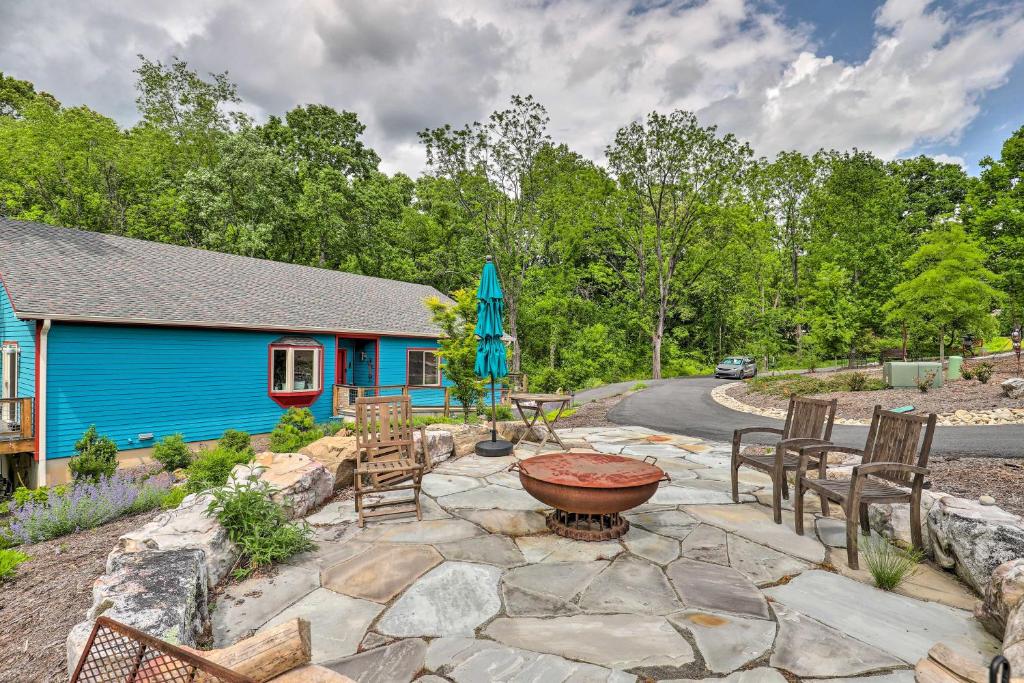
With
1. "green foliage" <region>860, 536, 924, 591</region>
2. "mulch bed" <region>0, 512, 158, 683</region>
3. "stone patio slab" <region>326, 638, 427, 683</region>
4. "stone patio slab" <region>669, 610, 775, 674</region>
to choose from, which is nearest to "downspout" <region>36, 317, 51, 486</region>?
"mulch bed" <region>0, 512, 158, 683</region>

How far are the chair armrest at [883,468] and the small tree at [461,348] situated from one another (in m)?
7.46

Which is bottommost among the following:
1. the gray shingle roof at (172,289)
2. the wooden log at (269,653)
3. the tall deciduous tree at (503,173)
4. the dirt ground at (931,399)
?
the wooden log at (269,653)

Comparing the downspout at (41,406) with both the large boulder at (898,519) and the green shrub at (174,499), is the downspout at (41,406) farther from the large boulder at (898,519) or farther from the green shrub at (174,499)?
the large boulder at (898,519)

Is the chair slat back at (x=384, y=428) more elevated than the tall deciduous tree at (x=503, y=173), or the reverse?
the tall deciduous tree at (x=503, y=173)

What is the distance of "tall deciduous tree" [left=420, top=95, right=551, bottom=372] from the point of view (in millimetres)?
20688

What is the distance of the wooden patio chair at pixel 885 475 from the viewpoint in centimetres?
347

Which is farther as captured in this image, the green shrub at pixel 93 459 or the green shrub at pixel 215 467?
the green shrub at pixel 93 459

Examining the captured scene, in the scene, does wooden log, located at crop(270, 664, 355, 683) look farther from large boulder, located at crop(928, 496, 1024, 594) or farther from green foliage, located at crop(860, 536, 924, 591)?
large boulder, located at crop(928, 496, 1024, 594)

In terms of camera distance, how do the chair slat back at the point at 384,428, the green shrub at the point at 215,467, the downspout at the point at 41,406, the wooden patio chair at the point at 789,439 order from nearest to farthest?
1. the wooden patio chair at the point at 789,439
2. the chair slat back at the point at 384,428
3. the green shrub at the point at 215,467
4. the downspout at the point at 41,406

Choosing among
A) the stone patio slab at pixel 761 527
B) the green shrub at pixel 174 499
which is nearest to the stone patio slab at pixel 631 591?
the stone patio slab at pixel 761 527

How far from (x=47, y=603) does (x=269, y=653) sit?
2.86m

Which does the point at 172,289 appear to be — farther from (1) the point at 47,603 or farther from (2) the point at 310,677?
(2) the point at 310,677

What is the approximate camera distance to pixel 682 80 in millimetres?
15945

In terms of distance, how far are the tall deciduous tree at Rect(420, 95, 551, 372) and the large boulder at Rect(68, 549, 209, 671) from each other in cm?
1927
